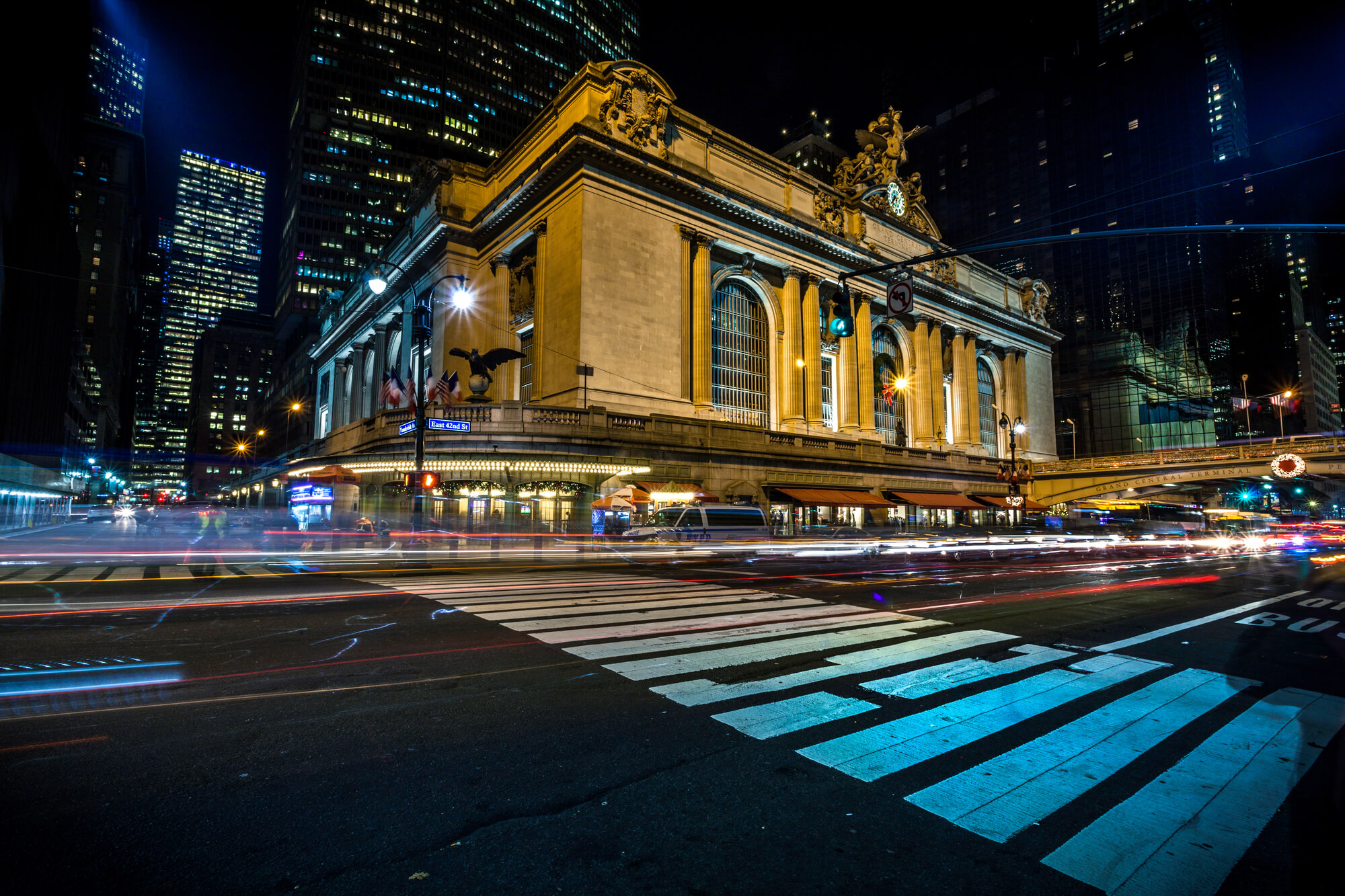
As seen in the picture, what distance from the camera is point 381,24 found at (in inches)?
4006

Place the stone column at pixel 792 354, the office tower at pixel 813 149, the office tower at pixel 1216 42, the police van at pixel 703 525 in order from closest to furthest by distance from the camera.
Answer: the police van at pixel 703 525, the stone column at pixel 792 354, the office tower at pixel 813 149, the office tower at pixel 1216 42

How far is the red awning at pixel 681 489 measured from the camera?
31797 mm

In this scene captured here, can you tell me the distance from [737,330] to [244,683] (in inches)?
1623

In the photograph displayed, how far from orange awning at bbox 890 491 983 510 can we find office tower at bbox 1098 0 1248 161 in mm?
153179

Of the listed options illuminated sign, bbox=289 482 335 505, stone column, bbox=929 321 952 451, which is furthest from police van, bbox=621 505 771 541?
stone column, bbox=929 321 952 451

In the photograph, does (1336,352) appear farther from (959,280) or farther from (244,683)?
(244,683)

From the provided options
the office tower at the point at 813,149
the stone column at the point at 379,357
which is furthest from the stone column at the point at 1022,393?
the stone column at the point at 379,357

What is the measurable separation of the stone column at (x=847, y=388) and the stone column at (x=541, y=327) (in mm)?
22714

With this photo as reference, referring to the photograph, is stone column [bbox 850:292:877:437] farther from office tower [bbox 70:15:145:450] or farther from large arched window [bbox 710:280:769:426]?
office tower [bbox 70:15:145:450]

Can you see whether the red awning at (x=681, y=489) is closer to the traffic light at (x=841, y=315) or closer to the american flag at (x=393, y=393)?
the american flag at (x=393, y=393)

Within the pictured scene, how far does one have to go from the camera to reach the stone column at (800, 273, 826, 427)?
44750 mm

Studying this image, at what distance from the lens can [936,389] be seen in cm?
5612

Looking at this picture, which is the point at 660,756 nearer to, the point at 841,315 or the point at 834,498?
the point at 841,315

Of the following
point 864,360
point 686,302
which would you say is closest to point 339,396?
point 686,302
